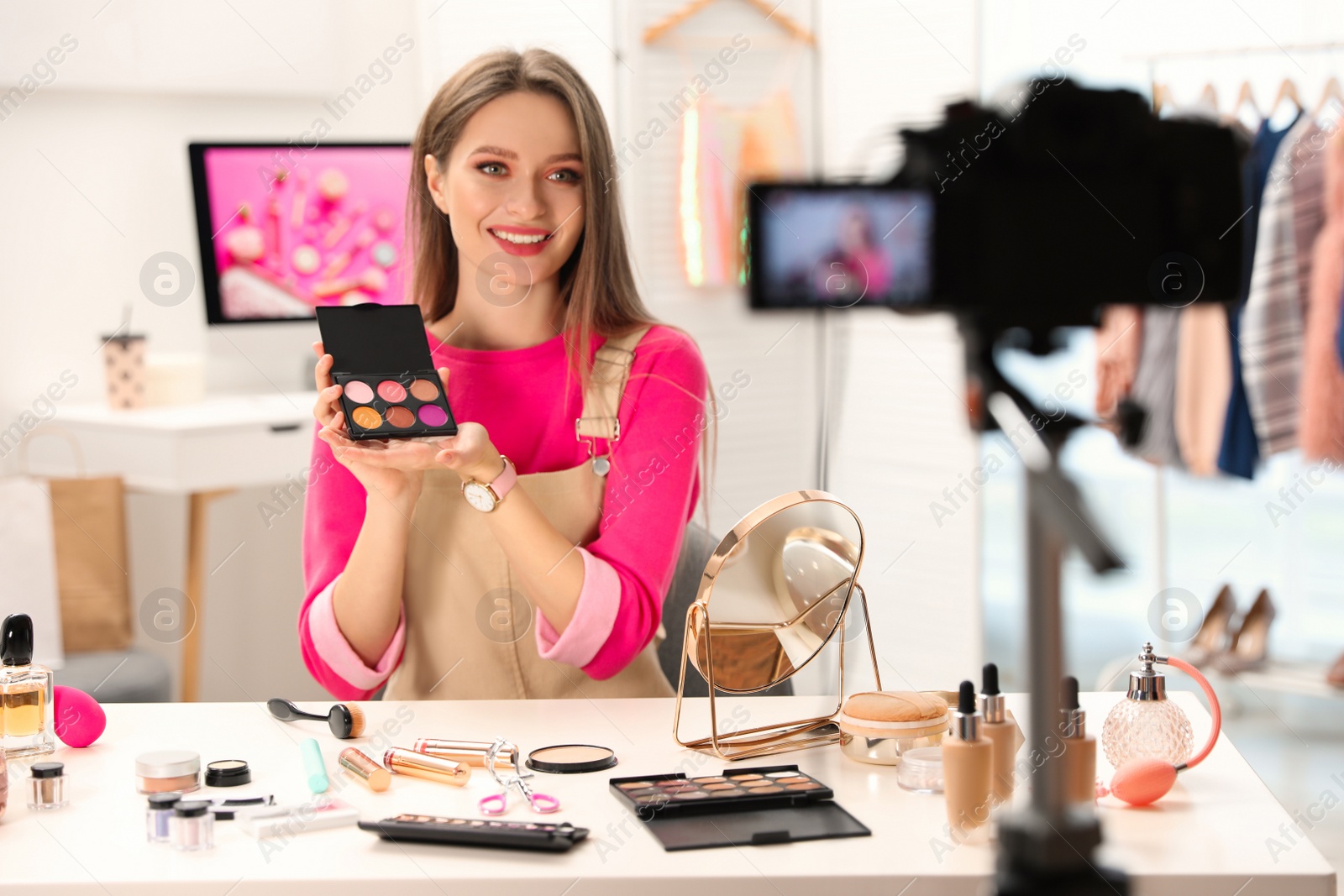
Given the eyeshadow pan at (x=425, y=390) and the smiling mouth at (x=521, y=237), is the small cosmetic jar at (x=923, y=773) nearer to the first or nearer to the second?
the eyeshadow pan at (x=425, y=390)

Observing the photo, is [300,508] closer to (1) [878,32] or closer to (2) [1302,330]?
(1) [878,32]

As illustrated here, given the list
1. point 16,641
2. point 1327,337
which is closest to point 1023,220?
point 16,641

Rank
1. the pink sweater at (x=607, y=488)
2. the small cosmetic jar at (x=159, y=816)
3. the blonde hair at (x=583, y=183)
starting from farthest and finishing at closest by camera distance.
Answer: the blonde hair at (x=583, y=183) → the pink sweater at (x=607, y=488) → the small cosmetic jar at (x=159, y=816)

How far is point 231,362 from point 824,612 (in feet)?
7.45

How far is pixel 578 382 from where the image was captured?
1.51m

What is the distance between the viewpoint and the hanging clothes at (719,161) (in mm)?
2688

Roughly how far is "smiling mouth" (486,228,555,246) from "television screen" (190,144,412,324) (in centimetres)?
148

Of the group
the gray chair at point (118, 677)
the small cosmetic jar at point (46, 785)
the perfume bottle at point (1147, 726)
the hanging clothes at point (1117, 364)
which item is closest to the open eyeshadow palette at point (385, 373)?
the small cosmetic jar at point (46, 785)

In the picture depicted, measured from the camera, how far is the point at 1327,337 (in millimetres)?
2447

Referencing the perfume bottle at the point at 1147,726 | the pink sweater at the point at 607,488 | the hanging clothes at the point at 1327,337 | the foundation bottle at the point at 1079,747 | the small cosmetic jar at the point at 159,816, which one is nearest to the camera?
the foundation bottle at the point at 1079,747

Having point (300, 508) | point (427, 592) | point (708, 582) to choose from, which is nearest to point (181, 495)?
point (300, 508)

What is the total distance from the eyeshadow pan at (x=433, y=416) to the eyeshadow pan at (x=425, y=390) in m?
0.01

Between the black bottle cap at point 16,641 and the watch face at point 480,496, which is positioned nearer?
the black bottle cap at point 16,641

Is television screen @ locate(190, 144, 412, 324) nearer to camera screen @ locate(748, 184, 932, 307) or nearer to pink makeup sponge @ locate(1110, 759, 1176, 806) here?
pink makeup sponge @ locate(1110, 759, 1176, 806)
